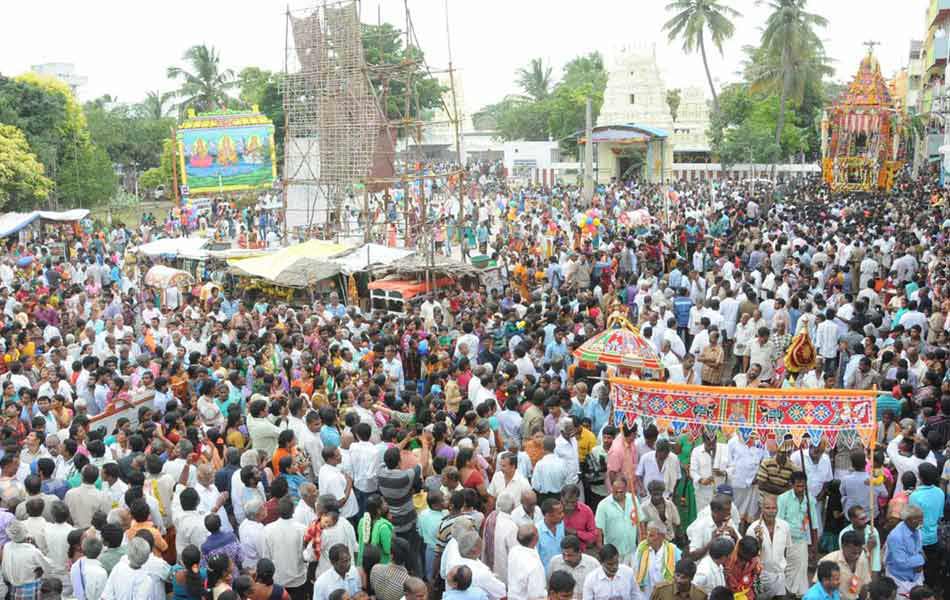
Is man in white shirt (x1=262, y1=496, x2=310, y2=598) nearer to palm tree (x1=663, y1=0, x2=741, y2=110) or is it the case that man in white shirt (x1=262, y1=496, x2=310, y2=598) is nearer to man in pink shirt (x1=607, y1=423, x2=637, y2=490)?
man in pink shirt (x1=607, y1=423, x2=637, y2=490)

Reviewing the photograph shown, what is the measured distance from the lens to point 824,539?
288 inches

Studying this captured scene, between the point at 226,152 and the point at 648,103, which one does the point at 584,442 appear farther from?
the point at 648,103

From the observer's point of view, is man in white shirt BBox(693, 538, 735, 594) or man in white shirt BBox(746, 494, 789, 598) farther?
man in white shirt BBox(746, 494, 789, 598)

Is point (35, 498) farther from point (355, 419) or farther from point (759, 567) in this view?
point (759, 567)

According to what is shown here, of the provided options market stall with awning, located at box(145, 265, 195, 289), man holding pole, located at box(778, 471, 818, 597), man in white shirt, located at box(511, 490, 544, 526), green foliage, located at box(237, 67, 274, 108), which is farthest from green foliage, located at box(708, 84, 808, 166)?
man in white shirt, located at box(511, 490, 544, 526)

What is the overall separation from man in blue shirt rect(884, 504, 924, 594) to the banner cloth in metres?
0.81

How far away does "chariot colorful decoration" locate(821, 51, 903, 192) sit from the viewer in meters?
31.8

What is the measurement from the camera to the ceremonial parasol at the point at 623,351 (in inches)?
362

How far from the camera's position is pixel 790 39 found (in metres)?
39.5

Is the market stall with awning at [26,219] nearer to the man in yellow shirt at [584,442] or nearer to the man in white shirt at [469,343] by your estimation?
the man in white shirt at [469,343]

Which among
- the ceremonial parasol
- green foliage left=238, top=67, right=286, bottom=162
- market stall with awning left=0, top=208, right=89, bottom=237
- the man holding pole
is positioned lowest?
the man holding pole

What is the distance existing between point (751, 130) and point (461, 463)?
39577 millimetres

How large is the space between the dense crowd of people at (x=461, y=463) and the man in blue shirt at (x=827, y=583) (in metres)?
0.01

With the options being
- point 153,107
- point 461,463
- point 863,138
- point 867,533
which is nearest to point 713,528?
point 867,533
